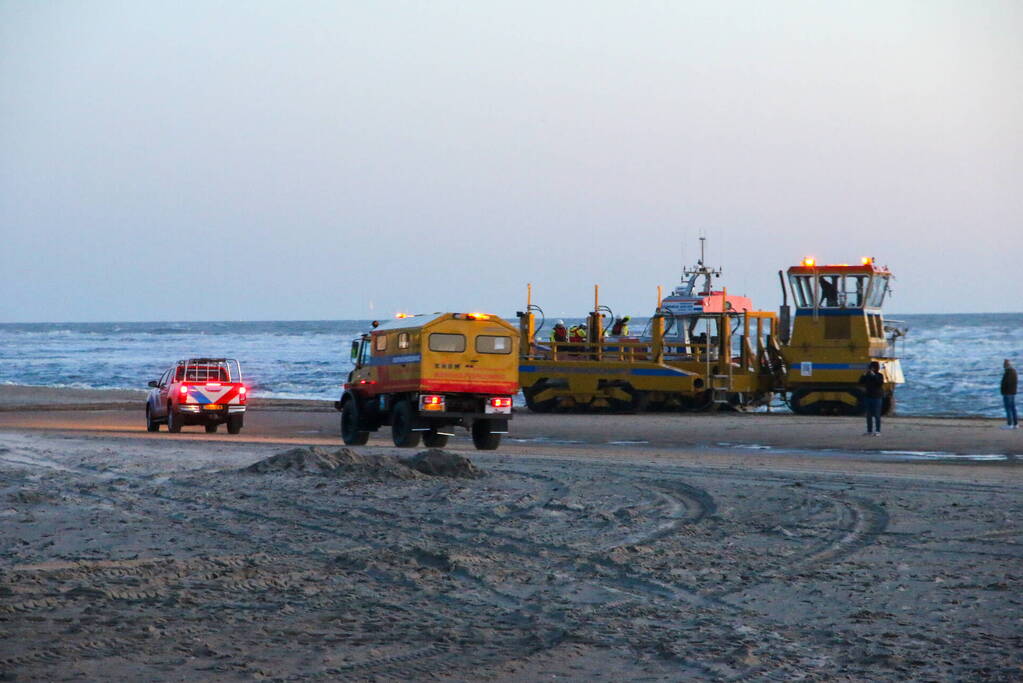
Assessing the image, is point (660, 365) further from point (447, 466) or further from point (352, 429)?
point (447, 466)

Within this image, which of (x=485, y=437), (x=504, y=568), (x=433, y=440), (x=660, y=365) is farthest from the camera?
(x=660, y=365)

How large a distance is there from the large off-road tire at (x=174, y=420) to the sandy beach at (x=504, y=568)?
24.6 ft

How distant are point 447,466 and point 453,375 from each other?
6.18 meters

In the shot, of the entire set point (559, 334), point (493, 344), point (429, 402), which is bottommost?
point (429, 402)

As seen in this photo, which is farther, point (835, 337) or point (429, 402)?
point (835, 337)

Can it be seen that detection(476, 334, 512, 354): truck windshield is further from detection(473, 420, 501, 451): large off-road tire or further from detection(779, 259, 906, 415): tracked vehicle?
detection(779, 259, 906, 415): tracked vehicle

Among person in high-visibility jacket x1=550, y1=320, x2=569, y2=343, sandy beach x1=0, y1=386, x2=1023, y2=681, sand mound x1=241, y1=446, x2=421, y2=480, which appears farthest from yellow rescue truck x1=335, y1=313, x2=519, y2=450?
person in high-visibility jacket x1=550, y1=320, x2=569, y2=343

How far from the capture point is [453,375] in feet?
76.8


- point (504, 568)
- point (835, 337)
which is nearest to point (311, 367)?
point (835, 337)

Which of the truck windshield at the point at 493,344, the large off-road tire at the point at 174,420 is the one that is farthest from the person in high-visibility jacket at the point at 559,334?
the truck windshield at the point at 493,344

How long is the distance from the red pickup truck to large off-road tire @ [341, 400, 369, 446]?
126 inches

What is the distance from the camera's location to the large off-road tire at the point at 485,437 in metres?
23.6

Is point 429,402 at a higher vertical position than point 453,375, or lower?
lower

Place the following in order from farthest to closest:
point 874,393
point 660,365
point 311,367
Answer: point 311,367 < point 660,365 < point 874,393
